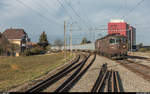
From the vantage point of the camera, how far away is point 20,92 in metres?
8.14

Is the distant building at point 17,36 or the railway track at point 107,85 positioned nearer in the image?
the railway track at point 107,85

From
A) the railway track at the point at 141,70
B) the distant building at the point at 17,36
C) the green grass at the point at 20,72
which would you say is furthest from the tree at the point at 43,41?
the railway track at the point at 141,70

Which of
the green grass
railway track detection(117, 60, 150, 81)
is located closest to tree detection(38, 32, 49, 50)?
the green grass

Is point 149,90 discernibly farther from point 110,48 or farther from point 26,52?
point 26,52

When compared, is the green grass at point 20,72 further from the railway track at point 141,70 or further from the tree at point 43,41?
the tree at point 43,41

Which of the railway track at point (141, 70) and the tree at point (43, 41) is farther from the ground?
the tree at point (43, 41)

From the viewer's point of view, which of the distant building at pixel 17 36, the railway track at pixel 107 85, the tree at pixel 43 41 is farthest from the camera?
the tree at pixel 43 41

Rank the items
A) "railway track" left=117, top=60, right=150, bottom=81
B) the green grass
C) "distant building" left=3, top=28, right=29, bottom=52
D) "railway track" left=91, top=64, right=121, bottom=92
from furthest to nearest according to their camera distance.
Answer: "distant building" left=3, top=28, right=29, bottom=52
"railway track" left=117, top=60, right=150, bottom=81
the green grass
"railway track" left=91, top=64, right=121, bottom=92

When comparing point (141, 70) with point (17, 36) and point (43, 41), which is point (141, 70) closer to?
point (17, 36)

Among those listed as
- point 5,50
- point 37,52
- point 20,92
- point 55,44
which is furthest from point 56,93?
point 55,44

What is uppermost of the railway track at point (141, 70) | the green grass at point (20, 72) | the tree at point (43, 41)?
the tree at point (43, 41)

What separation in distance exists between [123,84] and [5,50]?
45082 mm

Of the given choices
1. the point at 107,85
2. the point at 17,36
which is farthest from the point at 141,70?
the point at 17,36

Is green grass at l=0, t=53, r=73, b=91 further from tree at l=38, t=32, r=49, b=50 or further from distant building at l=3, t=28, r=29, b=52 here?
tree at l=38, t=32, r=49, b=50
